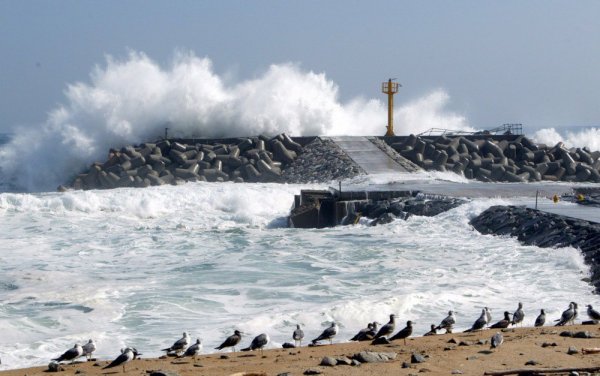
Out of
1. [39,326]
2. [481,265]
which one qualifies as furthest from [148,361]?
[481,265]

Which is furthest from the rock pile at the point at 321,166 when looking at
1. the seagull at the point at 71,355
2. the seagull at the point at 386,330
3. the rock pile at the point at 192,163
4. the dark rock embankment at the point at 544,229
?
the seagull at the point at 71,355

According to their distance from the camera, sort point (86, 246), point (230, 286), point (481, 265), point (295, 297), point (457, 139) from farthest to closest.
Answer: point (457, 139) < point (86, 246) < point (481, 265) < point (230, 286) < point (295, 297)

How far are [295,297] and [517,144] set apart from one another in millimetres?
22150

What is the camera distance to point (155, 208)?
26047mm

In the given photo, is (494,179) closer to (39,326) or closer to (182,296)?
(182,296)

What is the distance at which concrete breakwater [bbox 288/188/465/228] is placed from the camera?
22406 millimetres

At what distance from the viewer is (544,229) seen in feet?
59.3

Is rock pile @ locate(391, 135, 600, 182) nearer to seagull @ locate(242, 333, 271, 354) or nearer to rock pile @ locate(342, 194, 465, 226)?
rock pile @ locate(342, 194, 465, 226)

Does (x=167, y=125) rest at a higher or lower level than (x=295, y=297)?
higher

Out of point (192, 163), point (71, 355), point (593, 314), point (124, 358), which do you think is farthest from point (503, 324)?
point (192, 163)

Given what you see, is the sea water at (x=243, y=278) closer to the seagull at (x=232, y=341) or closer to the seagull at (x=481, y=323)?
the seagull at (x=232, y=341)

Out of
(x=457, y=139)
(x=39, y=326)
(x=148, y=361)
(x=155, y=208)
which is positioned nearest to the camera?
(x=148, y=361)

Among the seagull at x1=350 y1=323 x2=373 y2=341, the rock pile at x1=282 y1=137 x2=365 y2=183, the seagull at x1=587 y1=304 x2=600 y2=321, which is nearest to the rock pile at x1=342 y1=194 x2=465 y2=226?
the rock pile at x1=282 y1=137 x2=365 y2=183

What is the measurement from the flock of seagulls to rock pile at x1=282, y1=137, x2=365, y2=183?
58.3 ft
